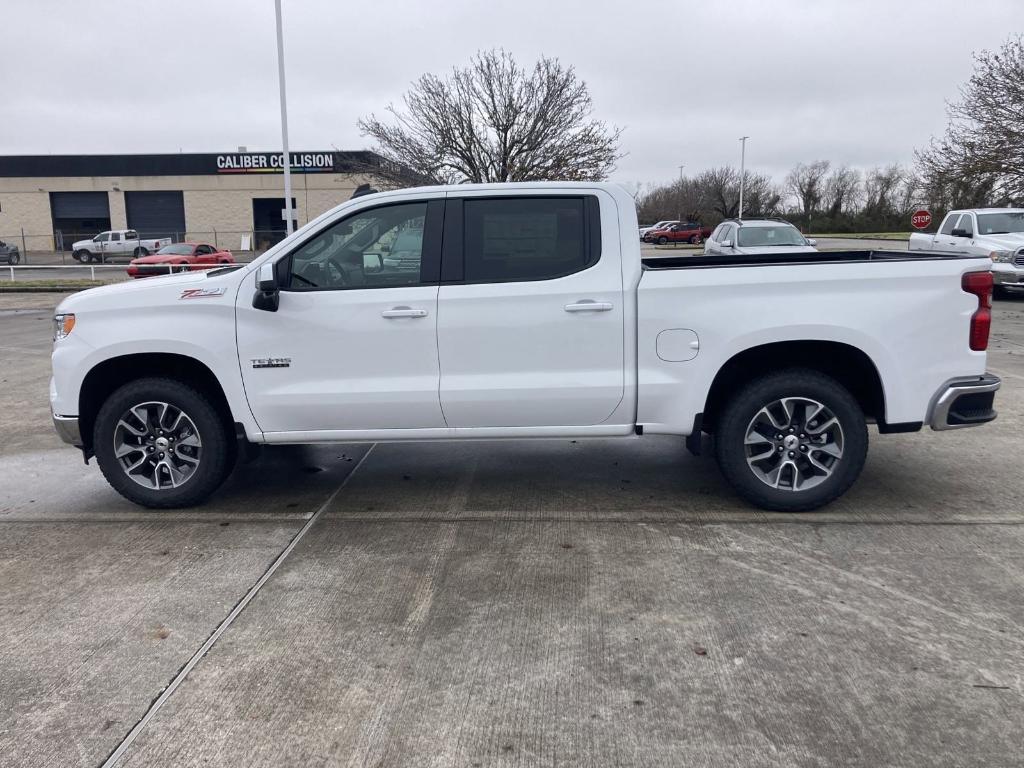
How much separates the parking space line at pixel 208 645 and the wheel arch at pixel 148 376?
818 millimetres

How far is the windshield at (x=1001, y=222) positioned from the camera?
1730 centimetres

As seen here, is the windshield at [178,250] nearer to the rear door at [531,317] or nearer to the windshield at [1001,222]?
the windshield at [1001,222]

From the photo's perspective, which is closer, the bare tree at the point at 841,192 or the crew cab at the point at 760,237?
the crew cab at the point at 760,237

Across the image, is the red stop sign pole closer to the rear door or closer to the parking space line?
the rear door

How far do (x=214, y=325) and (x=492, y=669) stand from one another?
2.82 meters

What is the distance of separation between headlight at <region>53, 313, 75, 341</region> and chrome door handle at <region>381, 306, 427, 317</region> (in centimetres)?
195

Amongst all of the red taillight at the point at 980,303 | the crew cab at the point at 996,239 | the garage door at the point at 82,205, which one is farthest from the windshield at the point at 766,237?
the garage door at the point at 82,205

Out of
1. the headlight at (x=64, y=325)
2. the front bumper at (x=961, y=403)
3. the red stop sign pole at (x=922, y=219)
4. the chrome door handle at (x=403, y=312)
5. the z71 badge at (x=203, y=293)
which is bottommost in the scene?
the front bumper at (x=961, y=403)

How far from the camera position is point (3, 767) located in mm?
2893

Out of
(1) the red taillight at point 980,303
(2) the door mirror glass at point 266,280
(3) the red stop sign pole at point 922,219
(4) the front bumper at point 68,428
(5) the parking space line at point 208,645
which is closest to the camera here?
(5) the parking space line at point 208,645

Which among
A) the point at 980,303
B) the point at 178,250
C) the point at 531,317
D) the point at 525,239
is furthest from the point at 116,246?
the point at 980,303

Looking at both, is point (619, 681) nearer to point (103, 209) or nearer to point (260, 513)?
point (260, 513)

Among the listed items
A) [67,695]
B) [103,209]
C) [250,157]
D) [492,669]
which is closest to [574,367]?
[492,669]

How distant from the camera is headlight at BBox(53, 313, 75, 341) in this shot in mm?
5203
